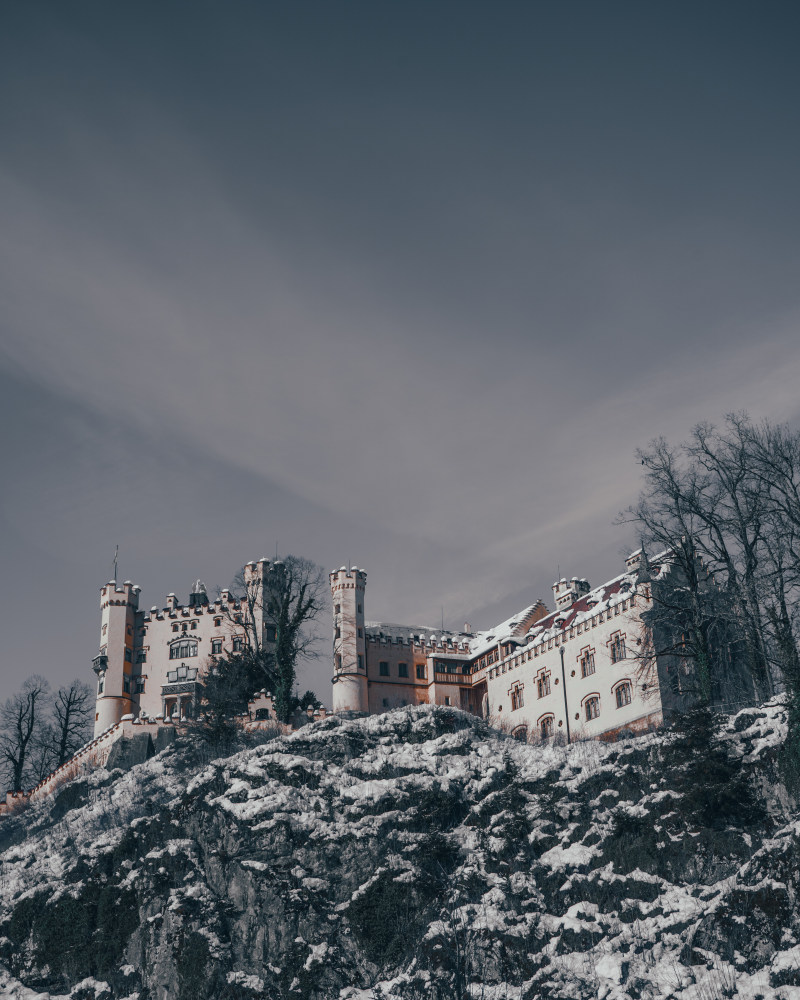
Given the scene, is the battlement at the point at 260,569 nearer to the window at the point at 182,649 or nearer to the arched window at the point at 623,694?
the window at the point at 182,649

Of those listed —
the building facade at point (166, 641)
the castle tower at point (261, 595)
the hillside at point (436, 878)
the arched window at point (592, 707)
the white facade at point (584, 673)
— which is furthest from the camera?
the castle tower at point (261, 595)

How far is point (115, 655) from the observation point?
7269cm

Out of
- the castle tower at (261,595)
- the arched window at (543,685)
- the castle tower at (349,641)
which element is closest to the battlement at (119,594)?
the castle tower at (261,595)

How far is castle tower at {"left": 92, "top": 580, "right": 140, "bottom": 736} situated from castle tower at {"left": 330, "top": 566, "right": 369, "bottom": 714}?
1461 cm

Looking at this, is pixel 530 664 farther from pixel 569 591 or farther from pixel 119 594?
pixel 119 594

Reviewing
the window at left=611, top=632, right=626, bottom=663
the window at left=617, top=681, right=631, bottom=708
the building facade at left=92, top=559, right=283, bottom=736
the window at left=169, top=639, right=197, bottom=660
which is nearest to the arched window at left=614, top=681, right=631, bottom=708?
the window at left=617, top=681, right=631, bottom=708

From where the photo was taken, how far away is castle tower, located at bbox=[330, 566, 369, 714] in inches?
2869

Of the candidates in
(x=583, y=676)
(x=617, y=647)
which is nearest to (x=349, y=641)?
(x=583, y=676)

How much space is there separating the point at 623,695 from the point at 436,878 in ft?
68.4

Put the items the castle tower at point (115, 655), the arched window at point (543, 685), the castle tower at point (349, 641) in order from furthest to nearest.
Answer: the castle tower at point (349, 641) < the castle tower at point (115, 655) < the arched window at point (543, 685)

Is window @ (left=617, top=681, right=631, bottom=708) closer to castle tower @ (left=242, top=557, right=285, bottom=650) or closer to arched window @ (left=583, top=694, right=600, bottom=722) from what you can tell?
arched window @ (left=583, top=694, right=600, bottom=722)

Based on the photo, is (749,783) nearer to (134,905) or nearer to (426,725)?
(426,725)

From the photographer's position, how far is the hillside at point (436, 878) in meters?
34.2

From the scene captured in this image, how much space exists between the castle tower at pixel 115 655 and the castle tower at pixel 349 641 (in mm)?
14607
